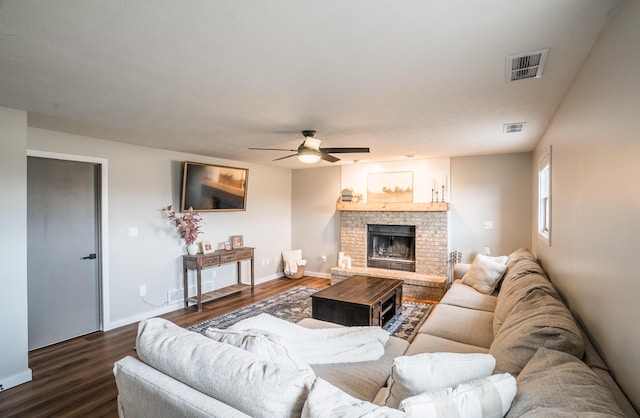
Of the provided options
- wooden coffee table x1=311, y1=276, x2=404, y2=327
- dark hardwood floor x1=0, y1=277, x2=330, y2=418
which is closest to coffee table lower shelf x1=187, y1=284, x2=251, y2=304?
dark hardwood floor x1=0, y1=277, x2=330, y2=418

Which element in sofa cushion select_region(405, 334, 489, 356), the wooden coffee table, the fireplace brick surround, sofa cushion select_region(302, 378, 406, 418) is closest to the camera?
sofa cushion select_region(302, 378, 406, 418)

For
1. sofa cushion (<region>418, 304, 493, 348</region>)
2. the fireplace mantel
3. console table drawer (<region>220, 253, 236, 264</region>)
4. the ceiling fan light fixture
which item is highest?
the ceiling fan light fixture

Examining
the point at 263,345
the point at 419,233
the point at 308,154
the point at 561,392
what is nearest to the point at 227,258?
the point at 308,154

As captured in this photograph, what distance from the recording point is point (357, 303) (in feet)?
11.4

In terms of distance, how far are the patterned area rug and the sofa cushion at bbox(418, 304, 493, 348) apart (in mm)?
713

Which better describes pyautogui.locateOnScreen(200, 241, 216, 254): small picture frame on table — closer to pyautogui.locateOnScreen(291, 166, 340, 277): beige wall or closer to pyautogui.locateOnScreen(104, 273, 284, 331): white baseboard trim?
pyautogui.locateOnScreen(104, 273, 284, 331): white baseboard trim

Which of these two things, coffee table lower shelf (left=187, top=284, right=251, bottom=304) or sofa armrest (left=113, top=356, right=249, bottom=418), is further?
coffee table lower shelf (left=187, top=284, right=251, bottom=304)

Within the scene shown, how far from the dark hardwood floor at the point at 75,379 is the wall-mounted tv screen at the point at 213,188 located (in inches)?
67.6

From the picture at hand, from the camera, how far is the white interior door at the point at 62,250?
3.39m

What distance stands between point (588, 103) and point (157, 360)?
2708 millimetres

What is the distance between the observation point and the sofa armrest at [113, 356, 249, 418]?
1192mm

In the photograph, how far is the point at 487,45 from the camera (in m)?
1.69

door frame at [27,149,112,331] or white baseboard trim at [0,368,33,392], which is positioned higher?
door frame at [27,149,112,331]

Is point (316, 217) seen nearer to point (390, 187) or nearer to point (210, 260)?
point (390, 187)
